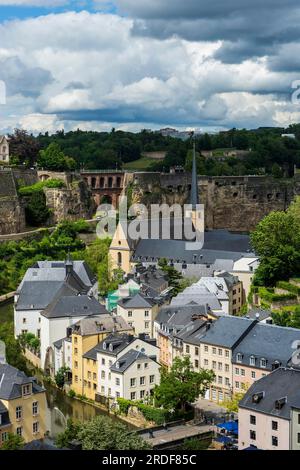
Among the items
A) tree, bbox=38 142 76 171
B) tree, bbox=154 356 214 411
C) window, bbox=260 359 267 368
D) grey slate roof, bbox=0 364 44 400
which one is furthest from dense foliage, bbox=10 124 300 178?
grey slate roof, bbox=0 364 44 400

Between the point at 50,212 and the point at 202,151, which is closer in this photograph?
the point at 50,212

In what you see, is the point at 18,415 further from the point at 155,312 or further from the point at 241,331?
the point at 155,312

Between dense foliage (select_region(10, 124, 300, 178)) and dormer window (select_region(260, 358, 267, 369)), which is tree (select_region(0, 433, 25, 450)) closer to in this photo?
dormer window (select_region(260, 358, 267, 369))

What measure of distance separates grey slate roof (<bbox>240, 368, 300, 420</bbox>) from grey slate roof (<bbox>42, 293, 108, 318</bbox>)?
1315 centimetres

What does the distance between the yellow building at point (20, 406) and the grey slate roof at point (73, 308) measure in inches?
382

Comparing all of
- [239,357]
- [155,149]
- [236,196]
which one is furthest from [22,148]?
[239,357]

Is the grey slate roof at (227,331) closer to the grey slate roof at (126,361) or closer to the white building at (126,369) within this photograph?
the white building at (126,369)

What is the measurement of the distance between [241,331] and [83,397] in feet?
24.9

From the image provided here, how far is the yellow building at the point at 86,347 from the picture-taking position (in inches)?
1332

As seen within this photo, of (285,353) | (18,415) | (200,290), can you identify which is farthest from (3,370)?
(200,290)

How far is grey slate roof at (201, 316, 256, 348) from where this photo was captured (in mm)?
31673

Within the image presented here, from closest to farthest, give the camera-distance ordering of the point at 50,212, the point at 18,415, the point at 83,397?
the point at 18,415 < the point at 83,397 < the point at 50,212

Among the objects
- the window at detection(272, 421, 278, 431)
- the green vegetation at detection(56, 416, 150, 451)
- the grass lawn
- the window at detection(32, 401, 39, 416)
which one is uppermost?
the grass lawn

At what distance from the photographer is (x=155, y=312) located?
128 feet
